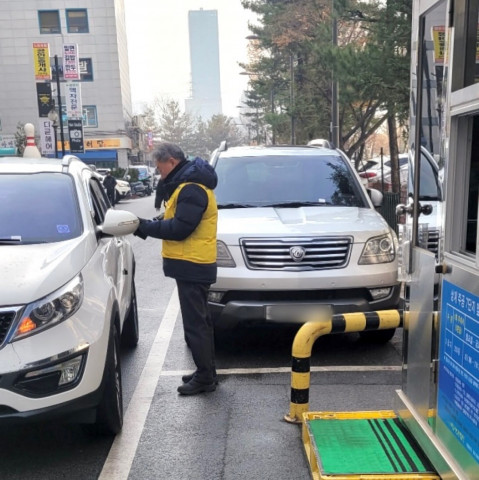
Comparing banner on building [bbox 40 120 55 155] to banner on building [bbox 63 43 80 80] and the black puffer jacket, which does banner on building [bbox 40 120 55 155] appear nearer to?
banner on building [bbox 63 43 80 80]

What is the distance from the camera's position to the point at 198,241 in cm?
413

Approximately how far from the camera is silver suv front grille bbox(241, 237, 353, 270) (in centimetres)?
476

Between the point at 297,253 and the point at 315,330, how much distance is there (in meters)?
1.27

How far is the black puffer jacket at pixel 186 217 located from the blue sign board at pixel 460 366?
75.9 inches

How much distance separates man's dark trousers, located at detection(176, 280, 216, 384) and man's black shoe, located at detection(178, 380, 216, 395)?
31 millimetres

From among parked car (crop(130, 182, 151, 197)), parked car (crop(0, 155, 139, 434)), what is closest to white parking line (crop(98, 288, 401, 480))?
parked car (crop(0, 155, 139, 434))

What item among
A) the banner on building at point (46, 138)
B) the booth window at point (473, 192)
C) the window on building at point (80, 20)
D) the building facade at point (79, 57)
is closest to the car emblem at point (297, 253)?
the booth window at point (473, 192)

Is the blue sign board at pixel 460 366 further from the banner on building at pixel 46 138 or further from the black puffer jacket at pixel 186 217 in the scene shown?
the banner on building at pixel 46 138

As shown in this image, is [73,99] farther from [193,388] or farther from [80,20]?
[193,388]

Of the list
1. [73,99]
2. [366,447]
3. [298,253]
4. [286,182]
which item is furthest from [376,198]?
[73,99]

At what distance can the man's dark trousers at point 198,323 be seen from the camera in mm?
4223

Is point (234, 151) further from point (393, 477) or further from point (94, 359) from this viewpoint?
point (393, 477)

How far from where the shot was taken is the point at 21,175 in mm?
4312

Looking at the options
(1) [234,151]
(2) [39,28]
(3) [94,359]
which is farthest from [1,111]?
(3) [94,359]
